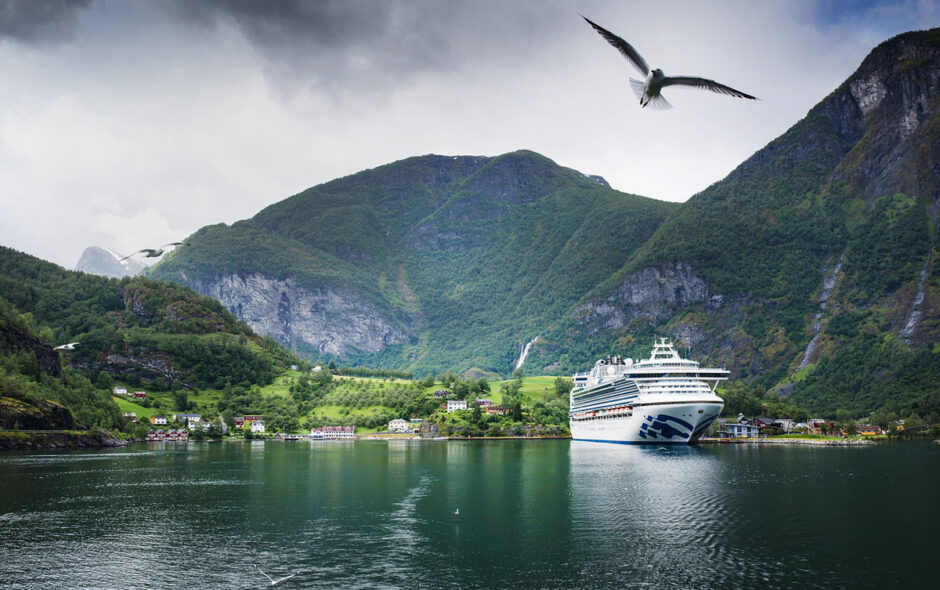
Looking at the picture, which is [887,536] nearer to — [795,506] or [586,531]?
[795,506]

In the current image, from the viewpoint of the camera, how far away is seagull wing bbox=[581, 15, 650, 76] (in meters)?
17.8

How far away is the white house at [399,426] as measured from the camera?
17562 cm

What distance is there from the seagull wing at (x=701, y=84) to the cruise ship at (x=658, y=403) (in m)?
97.6

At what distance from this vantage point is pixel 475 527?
44500 mm

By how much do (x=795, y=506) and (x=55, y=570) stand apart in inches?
1904

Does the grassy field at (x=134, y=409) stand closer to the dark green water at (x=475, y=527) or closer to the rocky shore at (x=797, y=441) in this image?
the dark green water at (x=475, y=527)

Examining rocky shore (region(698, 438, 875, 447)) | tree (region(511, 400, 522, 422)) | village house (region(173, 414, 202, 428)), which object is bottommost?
rocky shore (region(698, 438, 875, 447))

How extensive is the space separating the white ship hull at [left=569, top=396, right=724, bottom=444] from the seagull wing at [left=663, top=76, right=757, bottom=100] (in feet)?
320

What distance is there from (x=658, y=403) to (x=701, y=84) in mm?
98905

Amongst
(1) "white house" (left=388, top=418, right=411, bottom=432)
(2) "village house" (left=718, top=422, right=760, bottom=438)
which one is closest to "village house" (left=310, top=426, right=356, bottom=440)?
(1) "white house" (left=388, top=418, right=411, bottom=432)

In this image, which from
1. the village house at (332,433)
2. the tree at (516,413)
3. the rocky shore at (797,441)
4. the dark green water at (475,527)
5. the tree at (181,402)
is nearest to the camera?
the dark green water at (475,527)

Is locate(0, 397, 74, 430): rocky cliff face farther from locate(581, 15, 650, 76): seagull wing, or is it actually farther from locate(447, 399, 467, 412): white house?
locate(581, 15, 650, 76): seagull wing

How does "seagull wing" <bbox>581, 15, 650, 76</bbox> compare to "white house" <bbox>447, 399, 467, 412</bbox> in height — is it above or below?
above

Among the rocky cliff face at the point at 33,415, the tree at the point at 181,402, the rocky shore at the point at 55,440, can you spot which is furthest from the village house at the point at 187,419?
the rocky cliff face at the point at 33,415
